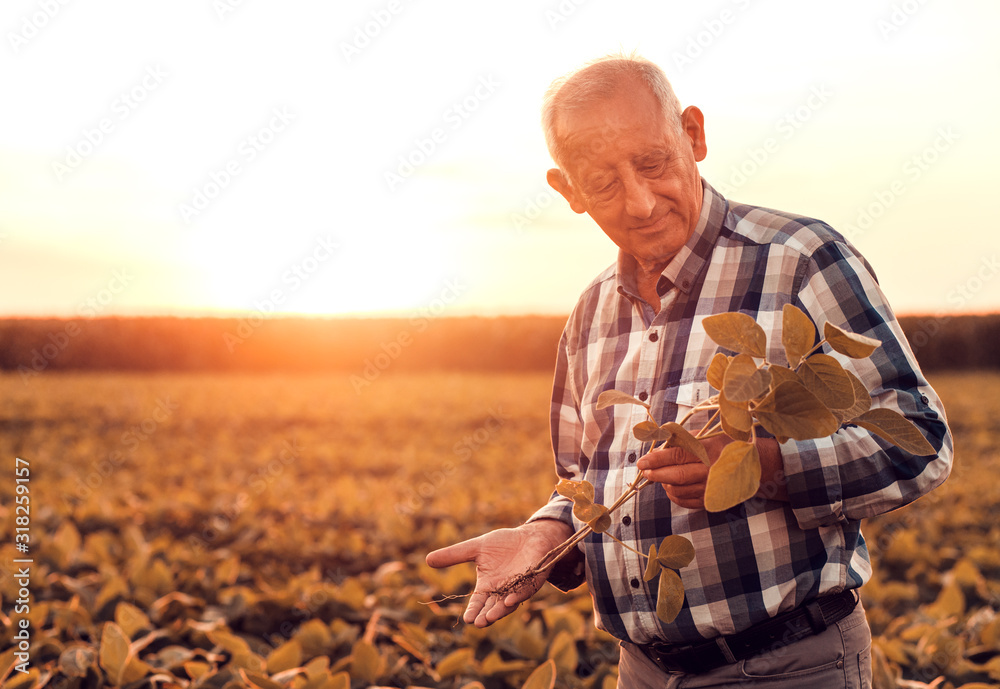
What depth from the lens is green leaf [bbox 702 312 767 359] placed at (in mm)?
1072

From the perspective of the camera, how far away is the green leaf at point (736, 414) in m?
1.04

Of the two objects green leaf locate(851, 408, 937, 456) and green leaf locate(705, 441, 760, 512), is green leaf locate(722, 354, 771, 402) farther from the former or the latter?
green leaf locate(851, 408, 937, 456)

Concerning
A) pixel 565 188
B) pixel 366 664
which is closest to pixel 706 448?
pixel 565 188

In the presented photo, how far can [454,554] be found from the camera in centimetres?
156

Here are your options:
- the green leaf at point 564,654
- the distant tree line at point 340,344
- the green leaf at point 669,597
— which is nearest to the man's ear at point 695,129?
the green leaf at point 669,597

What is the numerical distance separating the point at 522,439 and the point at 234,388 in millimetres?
8220

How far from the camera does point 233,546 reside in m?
4.14

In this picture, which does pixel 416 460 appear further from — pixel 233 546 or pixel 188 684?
pixel 188 684

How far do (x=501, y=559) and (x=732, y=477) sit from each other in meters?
0.71

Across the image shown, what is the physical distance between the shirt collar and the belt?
28.2 inches

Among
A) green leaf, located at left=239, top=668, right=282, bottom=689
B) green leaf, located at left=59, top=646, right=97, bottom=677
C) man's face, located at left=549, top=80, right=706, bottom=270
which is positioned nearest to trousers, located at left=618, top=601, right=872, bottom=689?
man's face, located at left=549, top=80, right=706, bottom=270

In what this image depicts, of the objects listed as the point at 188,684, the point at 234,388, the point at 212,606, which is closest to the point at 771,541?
the point at 188,684

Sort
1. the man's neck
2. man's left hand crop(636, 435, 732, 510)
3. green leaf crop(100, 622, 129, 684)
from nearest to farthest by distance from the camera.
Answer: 1. man's left hand crop(636, 435, 732, 510)
2. the man's neck
3. green leaf crop(100, 622, 129, 684)

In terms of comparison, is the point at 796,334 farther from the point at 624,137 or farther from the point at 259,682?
the point at 259,682
